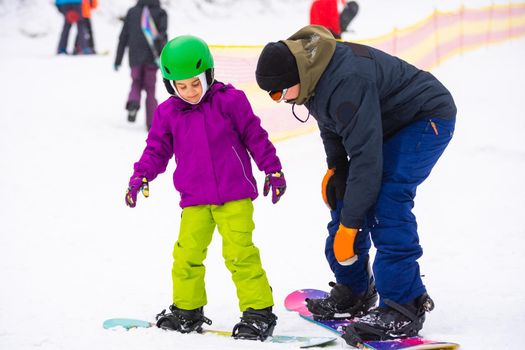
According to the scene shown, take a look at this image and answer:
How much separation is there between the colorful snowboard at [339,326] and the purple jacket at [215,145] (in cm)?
89

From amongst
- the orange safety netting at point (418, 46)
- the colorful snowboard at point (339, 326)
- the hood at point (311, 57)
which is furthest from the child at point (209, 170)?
the orange safety netting at point (418, 46)

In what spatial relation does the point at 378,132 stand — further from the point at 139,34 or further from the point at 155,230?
the point at 139,34

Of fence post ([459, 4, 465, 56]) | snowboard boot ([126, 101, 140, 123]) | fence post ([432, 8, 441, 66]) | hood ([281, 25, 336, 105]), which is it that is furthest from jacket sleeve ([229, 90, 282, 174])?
fence post ([459, 4, 465, 56])

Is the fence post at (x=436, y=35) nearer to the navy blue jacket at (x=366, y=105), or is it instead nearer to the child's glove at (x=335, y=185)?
the child's glove at (x=335, y=185)

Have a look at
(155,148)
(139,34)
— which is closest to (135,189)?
(155,148)

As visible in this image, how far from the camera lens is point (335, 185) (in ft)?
13.2

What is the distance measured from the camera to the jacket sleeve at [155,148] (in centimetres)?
394

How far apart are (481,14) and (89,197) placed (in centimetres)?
1501

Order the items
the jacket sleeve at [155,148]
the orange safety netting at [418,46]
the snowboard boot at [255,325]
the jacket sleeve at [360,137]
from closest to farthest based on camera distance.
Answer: the jacket sleeve at [360,137], the snowboard boot at [255,325], the jacket sleeve at [155,148], the orange safety netting at [418,46]

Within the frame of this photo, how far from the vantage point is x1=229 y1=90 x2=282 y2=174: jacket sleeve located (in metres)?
3.85

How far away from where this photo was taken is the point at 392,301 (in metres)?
3.68

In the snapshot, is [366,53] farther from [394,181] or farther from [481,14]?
[481,14]

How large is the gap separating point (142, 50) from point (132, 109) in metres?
0.88

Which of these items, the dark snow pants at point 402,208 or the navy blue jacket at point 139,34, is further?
the navy blue jacket at point 139,34
